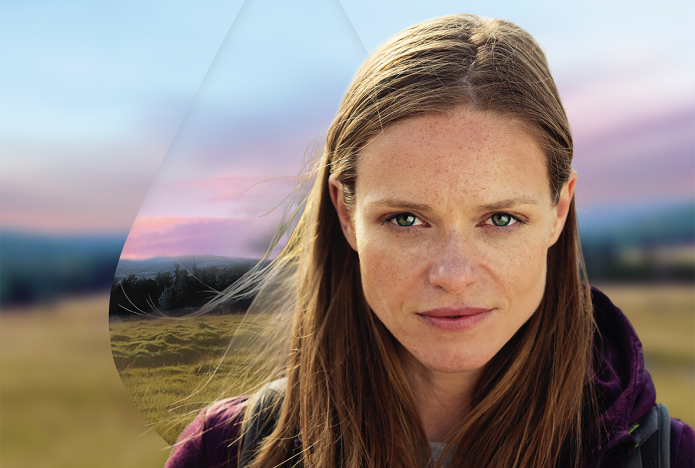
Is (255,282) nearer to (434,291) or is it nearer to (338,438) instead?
(338,438)

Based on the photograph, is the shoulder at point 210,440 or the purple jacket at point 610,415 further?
the shoulder at point 210,440

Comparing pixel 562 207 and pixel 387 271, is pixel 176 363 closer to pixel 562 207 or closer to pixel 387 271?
pixel 387 271

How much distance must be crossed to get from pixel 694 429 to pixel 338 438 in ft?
3.85

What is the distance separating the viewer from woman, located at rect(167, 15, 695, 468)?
145 cm

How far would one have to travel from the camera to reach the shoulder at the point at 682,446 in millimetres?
1569

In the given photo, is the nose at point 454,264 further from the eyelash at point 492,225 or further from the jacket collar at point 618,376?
the jacket collar at point 618,376

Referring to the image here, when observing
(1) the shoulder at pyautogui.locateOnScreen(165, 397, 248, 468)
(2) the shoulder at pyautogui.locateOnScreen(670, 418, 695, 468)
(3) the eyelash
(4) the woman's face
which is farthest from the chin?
(1) the shoulder at pyautogui.locateOnScreen(165, 397, 248, 468)

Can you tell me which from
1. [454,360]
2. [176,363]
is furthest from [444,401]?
[176,363]

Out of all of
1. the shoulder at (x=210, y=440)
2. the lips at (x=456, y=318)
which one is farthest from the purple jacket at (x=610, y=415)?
the lips at (x=456, y=318)

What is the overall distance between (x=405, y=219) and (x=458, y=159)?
24 centimetres

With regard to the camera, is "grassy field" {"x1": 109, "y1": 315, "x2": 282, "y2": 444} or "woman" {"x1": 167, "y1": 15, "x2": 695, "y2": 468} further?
"grassy field" {"x1": 109, "y1": 315, "x2": 282, "y2": 444}

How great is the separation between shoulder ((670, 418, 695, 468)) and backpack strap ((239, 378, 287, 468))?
4.44 feet

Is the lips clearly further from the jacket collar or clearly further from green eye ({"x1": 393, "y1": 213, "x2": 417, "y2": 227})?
the jacket collar

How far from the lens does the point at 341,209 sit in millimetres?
1791
